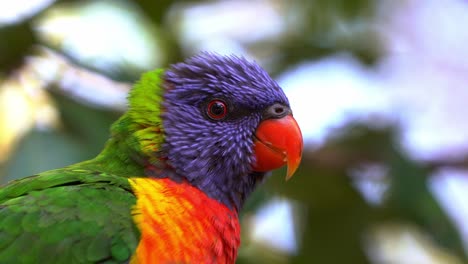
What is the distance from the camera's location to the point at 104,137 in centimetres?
276

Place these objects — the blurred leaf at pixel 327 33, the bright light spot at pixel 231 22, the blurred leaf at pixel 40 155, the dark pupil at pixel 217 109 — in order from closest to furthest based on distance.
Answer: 1. the dark pupil at pixel 217 109
2. the blurred leaf at pixel 40 155
3. the blurred leaf at pixel 327 33
4. the bright light spot at pixel 231 22

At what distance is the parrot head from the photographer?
2070 mm

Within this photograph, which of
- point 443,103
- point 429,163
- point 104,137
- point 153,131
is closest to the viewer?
point 153,131

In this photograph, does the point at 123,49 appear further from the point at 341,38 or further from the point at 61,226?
the point at 61,226

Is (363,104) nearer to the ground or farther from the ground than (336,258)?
farther from the ground

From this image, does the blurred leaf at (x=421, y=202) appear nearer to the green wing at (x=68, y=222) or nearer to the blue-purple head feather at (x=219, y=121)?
the blue-purple head feather at (x=219, y=121)

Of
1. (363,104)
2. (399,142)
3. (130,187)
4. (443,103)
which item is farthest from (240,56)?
Result: (443,103)

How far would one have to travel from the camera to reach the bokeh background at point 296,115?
286 cm

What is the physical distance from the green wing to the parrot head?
304mm

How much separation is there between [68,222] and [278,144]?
0.68 m

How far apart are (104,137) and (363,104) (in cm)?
171

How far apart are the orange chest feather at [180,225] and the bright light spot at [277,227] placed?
3.58 feet

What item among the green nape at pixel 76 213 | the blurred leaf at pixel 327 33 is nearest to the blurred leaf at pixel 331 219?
the blurred leaf at pixel 327 33

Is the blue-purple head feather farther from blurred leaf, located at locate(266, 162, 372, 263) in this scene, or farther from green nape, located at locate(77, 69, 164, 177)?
blurred leaf, located at locate(266, 162, 372, 263)
